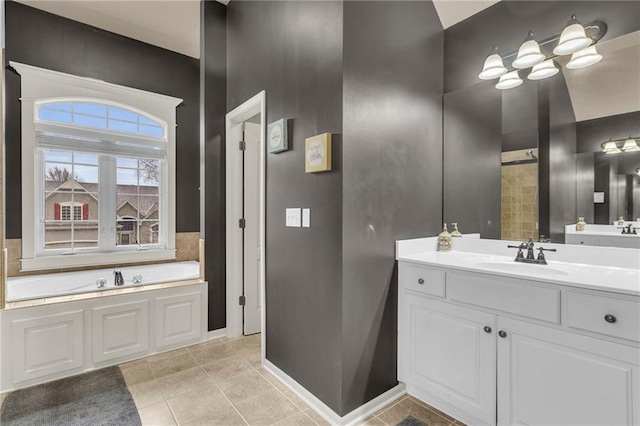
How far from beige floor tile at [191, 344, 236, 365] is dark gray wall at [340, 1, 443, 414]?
50.8 inches

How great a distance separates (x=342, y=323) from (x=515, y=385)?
88cm

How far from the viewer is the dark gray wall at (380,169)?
177cm

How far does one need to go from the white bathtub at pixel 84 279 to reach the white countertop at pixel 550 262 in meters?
2.20

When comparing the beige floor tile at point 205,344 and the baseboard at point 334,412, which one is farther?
the beige floor tile at point 205,344

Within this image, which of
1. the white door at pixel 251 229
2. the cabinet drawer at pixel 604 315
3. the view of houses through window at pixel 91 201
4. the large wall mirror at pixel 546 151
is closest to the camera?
the cabinet drawer at pixel 604 315

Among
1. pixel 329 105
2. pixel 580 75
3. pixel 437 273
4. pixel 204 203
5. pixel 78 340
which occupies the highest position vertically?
pixel 580 75

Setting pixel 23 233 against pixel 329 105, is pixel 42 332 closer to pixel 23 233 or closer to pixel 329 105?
pixel 23 233

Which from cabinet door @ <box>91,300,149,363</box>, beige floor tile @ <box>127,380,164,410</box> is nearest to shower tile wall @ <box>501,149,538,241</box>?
beige floor tile @ <box>127,380,164,410</box>

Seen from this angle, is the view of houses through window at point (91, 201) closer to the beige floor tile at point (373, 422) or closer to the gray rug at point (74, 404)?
the gray rug at point (74, 404)

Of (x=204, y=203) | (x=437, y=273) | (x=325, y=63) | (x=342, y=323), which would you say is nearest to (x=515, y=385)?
(x=437, y=273)

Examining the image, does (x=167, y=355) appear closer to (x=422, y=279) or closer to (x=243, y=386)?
(x=243, y=386)

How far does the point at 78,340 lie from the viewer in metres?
2.31

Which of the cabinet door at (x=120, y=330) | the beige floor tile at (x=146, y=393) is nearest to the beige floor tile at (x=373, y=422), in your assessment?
the beige floor tile at (x=146, y=393)

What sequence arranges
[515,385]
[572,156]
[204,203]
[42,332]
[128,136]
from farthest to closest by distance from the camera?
[128,136]
[204,203]
[42,332]
[572,156]
[515,385]
